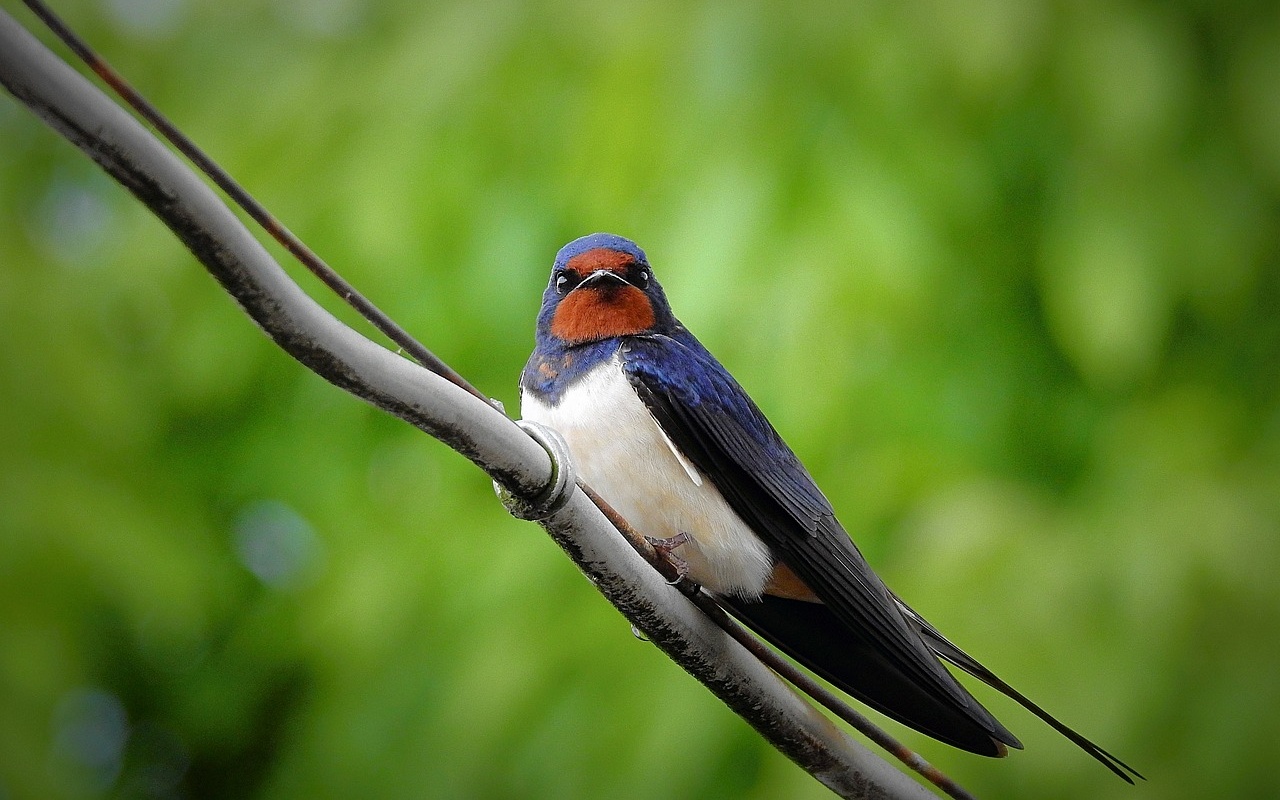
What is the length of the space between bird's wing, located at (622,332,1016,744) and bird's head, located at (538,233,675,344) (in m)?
0.07

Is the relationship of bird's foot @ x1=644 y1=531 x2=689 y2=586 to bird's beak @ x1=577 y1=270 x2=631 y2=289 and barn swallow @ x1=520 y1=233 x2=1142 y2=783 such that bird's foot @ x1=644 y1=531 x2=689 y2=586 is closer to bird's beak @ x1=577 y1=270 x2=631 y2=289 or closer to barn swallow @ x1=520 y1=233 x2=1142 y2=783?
barn swallow @ x1=520 y1=233 x2=1142 y2=783

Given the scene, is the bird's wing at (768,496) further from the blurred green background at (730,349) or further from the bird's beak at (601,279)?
the blurred green background at (730,349)

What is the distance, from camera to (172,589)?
3.40 metres

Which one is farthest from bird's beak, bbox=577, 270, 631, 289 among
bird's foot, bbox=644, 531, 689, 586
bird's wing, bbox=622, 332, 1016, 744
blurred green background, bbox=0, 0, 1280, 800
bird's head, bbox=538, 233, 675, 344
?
blurred green background, bbox=0, 0, 1280, 800

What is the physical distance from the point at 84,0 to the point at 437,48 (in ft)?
4.42

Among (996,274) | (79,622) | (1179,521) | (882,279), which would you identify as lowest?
(79,622)

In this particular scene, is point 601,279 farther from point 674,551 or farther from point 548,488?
point 548,488

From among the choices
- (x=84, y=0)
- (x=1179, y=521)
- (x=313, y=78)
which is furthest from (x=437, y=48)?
(x=1179, y=521)

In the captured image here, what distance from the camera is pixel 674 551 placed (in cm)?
185

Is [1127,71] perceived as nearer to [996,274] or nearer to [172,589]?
[996,274]

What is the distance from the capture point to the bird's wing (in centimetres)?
169

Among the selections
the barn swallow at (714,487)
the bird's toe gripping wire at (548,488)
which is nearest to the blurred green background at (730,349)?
A: the barn swallow at (714,487)

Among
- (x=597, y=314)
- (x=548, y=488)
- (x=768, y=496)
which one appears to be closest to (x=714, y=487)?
(x=768, y=496)

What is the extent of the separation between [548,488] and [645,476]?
0.64 metres
